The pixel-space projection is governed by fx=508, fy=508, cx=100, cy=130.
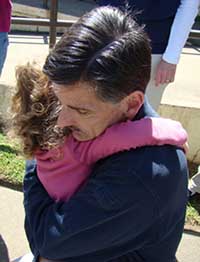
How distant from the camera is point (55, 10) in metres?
3.88

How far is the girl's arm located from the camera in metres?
1.29

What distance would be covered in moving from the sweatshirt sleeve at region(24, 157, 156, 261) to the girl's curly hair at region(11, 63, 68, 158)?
0.52 ft

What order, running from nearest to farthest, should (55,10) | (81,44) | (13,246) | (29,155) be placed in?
(81,44) < (29,155) < (13,246) < (55,10)

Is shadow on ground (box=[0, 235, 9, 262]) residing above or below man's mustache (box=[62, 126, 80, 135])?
below

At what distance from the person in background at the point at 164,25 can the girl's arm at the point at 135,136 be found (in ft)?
3.45

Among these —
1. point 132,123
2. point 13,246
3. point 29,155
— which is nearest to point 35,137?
point 29,155

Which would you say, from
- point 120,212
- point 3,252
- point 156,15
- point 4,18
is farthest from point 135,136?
point 4,18

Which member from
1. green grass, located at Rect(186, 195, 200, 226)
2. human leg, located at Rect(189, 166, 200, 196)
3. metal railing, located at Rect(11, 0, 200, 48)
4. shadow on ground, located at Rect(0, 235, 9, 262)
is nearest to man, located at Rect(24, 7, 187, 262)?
shadow on ground, located at Rect(0, 235, 9, 262)

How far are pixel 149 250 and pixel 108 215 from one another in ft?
0.70

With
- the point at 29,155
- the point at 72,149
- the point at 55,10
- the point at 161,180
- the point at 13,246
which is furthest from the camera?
the point at 55,10

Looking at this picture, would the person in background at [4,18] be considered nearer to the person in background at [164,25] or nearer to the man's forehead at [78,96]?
the person in background at [164,25]

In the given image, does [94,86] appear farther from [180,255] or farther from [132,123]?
[180,255]

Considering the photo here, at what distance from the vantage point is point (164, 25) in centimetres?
239

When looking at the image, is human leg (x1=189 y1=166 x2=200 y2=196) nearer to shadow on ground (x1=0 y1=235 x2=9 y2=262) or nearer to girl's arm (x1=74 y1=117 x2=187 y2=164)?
shadow on ground (x1=0 y1=235 x2=9 y2=262)
